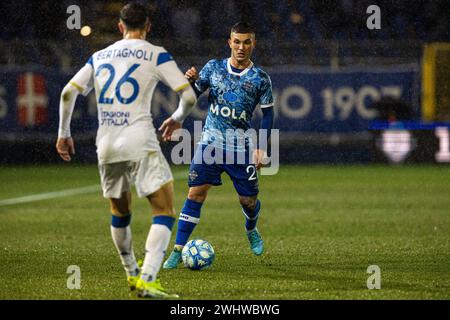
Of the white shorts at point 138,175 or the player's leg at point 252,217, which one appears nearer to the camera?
the white shorts at point 138,175

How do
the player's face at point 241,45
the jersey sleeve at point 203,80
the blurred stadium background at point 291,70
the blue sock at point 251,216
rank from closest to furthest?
the player's face at point 241,45
the jersey sleeve at point 203,80
the blue sock at point 251,216
the blurred stadium background at point 291,70

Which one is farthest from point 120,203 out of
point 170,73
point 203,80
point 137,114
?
point 203,80

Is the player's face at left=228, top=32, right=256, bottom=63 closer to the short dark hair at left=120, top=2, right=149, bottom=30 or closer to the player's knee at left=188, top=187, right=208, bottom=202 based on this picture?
the player's knee at left=188, top=187, right=208, bottom=202

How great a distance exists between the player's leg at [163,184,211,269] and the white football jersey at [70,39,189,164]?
73.7 inches

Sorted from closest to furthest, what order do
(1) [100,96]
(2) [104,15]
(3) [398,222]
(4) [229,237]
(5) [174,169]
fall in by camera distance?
(1) [100,96] → (4) [229,237] → (3) [398,222] → (5) [174,169] → (2) [104,15]

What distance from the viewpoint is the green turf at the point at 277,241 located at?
694 cm

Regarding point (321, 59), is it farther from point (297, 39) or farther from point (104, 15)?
point (104, 15)

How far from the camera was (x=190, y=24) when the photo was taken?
22016 mm

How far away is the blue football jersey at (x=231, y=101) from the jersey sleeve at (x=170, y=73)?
6.72 ft

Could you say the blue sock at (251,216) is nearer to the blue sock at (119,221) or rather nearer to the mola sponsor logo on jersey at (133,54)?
the blue sock at (119,221)

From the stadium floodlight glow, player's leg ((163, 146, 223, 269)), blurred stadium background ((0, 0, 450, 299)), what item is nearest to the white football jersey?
player's leg ((163, 146, 223, 269))

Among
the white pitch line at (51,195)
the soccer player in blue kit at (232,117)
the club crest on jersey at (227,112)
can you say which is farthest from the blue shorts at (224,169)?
the white pitch line at (51,195)

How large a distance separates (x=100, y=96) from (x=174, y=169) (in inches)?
541

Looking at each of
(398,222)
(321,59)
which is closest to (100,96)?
(398,222)
